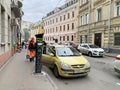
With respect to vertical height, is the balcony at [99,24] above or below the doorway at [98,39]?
above

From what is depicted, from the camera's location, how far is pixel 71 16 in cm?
3869

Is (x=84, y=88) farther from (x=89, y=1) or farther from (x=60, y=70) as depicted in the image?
(x=89, y=1)

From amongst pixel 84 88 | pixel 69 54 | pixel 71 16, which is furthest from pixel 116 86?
pixel 71 16

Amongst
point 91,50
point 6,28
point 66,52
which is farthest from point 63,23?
point 66,52

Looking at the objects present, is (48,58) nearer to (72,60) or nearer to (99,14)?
(72,60)

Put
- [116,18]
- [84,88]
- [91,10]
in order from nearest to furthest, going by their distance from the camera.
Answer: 1. [84,88]
2. [116,18]
3. [91,10]

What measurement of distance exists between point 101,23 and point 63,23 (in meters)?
21.4

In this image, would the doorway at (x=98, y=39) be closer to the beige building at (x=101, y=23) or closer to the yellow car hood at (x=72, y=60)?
the beige building at (x=101, y=23)

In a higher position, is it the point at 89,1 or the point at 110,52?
the point at 89,1

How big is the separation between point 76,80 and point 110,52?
15098 mm

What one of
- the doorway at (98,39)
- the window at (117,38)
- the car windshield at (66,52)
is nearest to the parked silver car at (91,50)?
the window at (117,38)

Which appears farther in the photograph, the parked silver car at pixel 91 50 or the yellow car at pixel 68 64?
the parked silver car at pixel 91 50

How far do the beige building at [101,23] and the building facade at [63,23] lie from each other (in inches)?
284

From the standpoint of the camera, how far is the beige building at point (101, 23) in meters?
20.0
